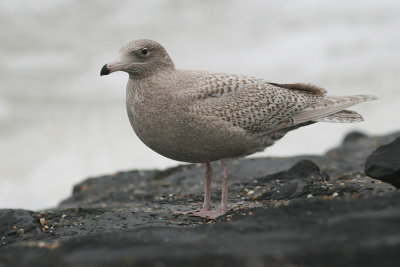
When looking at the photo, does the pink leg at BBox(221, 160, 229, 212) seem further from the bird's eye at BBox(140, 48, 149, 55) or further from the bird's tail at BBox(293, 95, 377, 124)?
the bird's eye at BBox(140, 48, 149, 55)

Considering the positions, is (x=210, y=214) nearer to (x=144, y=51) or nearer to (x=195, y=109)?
(x=195, y=109)

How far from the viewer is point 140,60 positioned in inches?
312

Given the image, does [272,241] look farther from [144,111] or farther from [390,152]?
[144,111]

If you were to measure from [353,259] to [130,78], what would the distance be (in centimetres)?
499

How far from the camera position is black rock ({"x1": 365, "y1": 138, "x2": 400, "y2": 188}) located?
6914 millimetres

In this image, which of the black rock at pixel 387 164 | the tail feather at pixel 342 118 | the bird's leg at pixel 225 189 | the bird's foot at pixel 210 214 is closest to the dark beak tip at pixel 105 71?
the bird's leg at pixel 225 189

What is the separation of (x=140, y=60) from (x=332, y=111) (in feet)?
11.1

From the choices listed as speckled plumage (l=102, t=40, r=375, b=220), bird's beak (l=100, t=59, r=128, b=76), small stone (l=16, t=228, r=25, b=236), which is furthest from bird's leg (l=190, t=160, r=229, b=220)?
small stone (l=16, t=228, r=25, b=236)

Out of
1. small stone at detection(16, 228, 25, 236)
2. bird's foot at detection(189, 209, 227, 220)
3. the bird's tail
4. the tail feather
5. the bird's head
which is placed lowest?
bird's foot at detection(189, 209, 227, 220)

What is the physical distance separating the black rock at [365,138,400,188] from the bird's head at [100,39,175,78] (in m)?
3.27

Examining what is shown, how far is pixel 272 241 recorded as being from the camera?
14.6 feet

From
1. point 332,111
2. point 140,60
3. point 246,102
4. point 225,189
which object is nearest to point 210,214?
point 225,189

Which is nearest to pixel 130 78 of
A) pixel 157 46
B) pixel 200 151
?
pixel 157 46

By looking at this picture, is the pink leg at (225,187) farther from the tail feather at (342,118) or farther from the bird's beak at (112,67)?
the bird's beak at (112,67)
